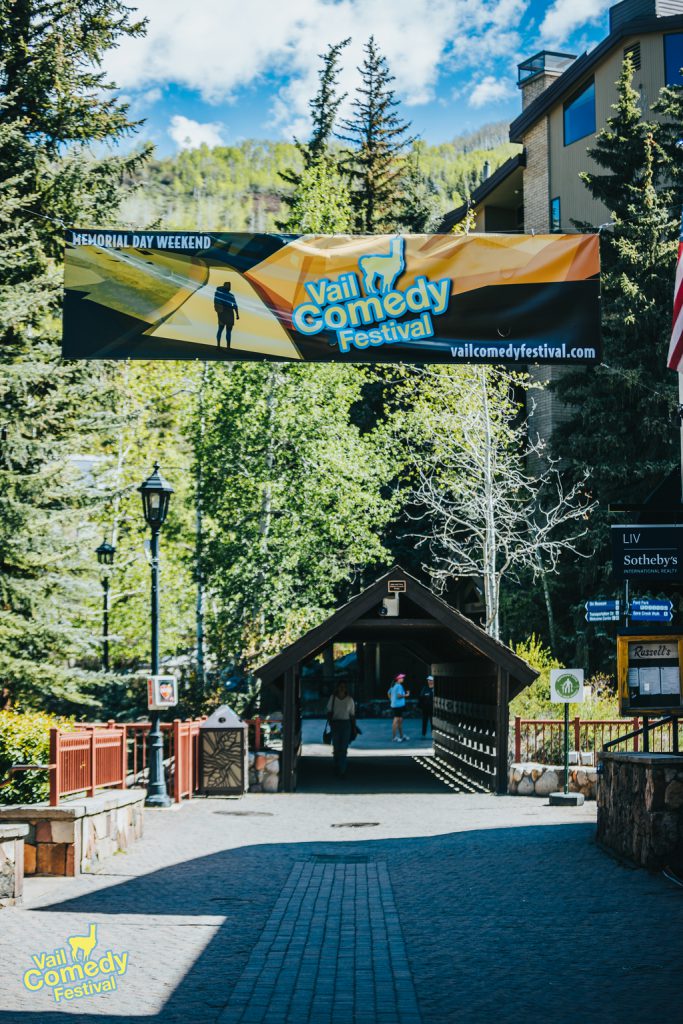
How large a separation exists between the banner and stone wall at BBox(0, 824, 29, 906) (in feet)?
12.8

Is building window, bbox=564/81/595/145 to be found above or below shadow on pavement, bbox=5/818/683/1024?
above

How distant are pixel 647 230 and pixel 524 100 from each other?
15.4 metres

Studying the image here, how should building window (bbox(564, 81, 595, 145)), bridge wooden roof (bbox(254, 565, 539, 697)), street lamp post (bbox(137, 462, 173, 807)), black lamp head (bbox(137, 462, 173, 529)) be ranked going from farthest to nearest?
building window (bbox(564, 81, 595, 145)) < bridge wooden roof (bbox(254, 565, 539, 697)) < black lamp head (bbox(137, 462, 173, 529)) < street lamp post (bbox(137, 462, 173, 807))

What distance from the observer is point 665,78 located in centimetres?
3562

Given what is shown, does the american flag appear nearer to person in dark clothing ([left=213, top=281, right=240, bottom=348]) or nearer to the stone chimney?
person in dark clothing ([left=213, top=281, right=240, bottom=348])

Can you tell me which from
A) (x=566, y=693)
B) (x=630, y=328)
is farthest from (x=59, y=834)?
(x=630, y=328)

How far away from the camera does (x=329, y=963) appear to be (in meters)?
7.91

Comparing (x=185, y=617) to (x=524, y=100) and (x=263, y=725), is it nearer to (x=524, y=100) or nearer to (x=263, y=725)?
(x=263, y=725)

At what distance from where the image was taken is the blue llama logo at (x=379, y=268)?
28.6 ft

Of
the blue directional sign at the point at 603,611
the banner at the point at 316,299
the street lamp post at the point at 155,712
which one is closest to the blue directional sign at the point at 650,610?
the blue directional sign at the point at 603,611

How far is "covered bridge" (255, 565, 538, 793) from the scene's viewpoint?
19609mm

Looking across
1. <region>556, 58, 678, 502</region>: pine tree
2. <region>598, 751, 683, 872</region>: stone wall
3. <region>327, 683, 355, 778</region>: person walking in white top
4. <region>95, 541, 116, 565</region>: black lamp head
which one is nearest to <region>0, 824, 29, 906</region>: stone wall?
<region>598, 751, 683, 872</region>: stone wall

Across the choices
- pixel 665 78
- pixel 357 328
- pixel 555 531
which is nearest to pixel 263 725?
pixel 555 531

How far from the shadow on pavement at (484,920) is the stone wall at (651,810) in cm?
27
